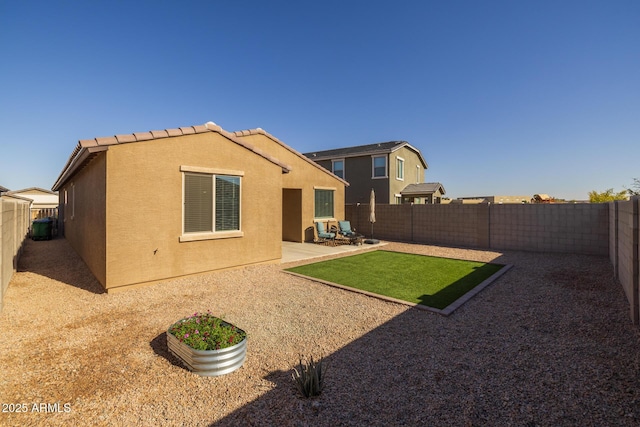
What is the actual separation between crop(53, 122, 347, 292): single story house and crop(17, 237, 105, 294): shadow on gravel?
0.41m

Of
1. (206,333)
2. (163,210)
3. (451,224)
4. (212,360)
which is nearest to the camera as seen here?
(212,360)

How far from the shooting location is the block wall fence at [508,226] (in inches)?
441

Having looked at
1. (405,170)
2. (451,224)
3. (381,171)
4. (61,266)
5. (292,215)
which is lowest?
(61,266)

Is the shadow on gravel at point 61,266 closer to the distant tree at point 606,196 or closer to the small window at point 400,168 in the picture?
the small window at point 400,168

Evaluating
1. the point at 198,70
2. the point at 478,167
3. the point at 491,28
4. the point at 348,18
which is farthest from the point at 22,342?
the point at 478,167

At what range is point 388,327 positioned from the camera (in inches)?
194

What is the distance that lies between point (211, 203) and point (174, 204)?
1.06m

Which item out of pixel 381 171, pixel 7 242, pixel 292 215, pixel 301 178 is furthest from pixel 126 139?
pixel 381 171

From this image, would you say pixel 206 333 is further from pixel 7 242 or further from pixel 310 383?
pixel 7 242

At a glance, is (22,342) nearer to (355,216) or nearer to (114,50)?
(114,50)

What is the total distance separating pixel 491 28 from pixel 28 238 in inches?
1135

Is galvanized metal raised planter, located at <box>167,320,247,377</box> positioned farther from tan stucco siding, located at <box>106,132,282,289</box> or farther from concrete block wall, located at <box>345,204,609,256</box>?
concrete block wall, located at <box>345,204,609,256</box>

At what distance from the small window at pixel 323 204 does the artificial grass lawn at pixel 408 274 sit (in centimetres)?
477

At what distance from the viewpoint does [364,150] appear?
23656 mm
